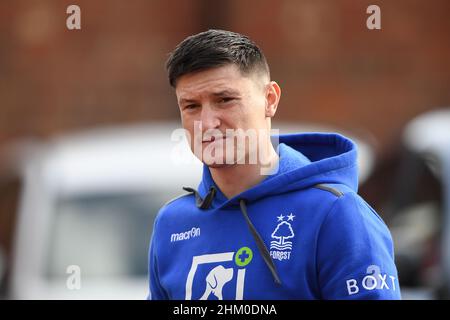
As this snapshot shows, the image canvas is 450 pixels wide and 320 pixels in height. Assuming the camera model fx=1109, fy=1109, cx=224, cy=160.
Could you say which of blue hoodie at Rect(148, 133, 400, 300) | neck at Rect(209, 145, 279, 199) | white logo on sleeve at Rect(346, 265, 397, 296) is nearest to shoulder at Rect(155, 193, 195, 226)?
blue hoodie at Rect(148, 133, 400, 300)

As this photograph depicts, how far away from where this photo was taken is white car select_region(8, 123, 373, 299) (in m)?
7.91

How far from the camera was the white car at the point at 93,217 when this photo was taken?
7910mm

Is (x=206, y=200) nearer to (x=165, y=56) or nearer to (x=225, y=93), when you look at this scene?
(x=225, y=93)

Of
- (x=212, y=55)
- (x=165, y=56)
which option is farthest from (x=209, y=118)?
(x=165, y=56)

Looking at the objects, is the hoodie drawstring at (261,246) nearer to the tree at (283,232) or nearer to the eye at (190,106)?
the tree at (283,232)

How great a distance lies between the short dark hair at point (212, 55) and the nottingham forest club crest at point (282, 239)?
531 mm

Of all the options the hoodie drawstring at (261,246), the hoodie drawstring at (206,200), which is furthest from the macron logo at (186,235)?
the hoodie drawstring at (261,246)

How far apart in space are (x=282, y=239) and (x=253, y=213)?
0.72ft

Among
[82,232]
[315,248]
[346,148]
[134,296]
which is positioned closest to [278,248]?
[315,248]

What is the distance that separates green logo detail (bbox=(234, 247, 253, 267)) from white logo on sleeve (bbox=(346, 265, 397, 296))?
40cm

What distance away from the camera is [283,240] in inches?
143

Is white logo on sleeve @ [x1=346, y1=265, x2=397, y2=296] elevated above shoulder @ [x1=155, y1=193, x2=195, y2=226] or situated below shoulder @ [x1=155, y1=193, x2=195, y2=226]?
below

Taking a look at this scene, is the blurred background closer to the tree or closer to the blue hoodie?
the blue hoodie

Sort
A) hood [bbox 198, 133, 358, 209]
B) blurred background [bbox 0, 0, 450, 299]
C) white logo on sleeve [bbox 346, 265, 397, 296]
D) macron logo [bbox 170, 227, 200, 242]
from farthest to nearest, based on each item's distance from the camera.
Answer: blurred background [bbox 0, 0, 450, 299] → macron logo [bbox 170, 227, 200, 242] → hood [bbox 198, 133, 358, 209] → white logo on sleeve [bbox 346, 265, 397, 296]
